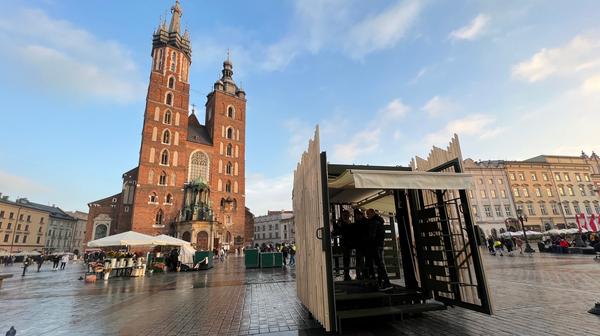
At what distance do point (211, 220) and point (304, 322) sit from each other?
3543cm

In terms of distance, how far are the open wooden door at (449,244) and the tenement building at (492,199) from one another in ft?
147

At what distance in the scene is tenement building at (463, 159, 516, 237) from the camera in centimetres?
4369

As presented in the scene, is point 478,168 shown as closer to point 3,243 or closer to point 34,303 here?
point 34,303

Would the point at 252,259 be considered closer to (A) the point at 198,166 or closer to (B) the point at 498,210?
(A) the point at 198,166

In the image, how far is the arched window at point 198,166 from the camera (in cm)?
4281

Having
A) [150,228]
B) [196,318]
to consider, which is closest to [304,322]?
[196,318]

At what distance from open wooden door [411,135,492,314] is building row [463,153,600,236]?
147 feet

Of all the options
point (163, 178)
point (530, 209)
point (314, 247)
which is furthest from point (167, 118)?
point (530, 209)

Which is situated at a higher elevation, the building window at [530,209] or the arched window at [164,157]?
the arched window at [164,157]

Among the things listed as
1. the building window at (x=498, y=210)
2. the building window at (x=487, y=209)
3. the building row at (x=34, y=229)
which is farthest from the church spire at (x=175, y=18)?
the building window at (x=498, y=210)

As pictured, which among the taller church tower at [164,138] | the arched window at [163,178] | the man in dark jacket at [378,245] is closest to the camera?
the man in dark jacket at [378,245]

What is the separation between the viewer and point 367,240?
5723 millimetres

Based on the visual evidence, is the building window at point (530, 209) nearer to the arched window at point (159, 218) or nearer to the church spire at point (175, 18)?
the arched window at point (159, 218)

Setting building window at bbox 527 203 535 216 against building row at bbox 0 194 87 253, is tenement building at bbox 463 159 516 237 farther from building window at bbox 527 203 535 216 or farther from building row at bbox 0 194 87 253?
building row at bbox 0 194 87 253
